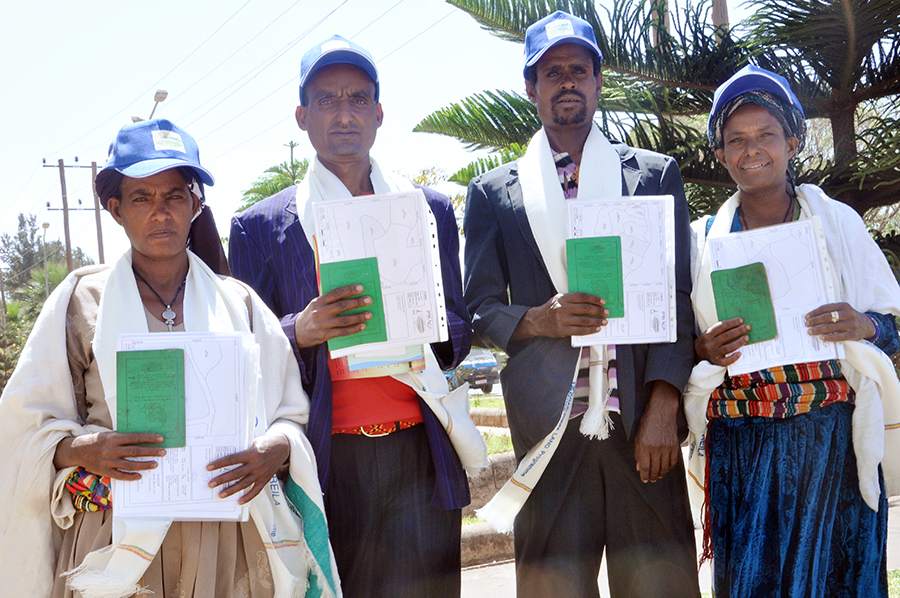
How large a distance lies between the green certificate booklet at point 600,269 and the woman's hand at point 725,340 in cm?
31

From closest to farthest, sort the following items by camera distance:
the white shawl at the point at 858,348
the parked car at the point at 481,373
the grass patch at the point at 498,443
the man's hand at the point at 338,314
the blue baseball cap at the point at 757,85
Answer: the man's hand at the point at 338,314 < the white shawl at the point at 858,348 < the blue baseball cap at the point at 757,85 < the grass patch at the point at 498,443 < the parked car at the point at 481,373

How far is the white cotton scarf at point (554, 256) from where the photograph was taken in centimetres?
275

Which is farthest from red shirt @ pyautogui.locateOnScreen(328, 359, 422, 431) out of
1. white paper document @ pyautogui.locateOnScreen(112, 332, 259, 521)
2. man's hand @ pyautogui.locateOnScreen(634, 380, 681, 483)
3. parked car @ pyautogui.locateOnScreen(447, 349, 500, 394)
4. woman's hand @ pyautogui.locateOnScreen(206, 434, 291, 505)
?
parked car @ pyautogui.locateOnScreen(447, 349, 500, 394)

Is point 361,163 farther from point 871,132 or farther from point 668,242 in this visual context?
point 871,132

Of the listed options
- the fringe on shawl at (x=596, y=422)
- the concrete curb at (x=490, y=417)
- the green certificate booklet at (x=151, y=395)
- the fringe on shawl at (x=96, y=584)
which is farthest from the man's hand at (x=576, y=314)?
the concrete curb at (x=490, y=417)

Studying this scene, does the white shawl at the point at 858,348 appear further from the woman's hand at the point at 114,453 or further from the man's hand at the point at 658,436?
the woman's hand at the point at 114,453

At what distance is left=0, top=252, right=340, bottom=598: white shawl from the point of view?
215cm

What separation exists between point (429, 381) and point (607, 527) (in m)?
0.82

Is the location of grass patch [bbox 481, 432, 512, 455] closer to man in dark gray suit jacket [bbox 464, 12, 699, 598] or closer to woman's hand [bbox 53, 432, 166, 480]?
man in dark gray suit jacket [bbox 464, 12, 699, 598]

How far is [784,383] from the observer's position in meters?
2.66

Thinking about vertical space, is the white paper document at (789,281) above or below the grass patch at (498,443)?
above

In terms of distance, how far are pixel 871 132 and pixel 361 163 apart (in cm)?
447

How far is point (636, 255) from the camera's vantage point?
2.69m

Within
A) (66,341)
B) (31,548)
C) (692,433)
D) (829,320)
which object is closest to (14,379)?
(66,341)
